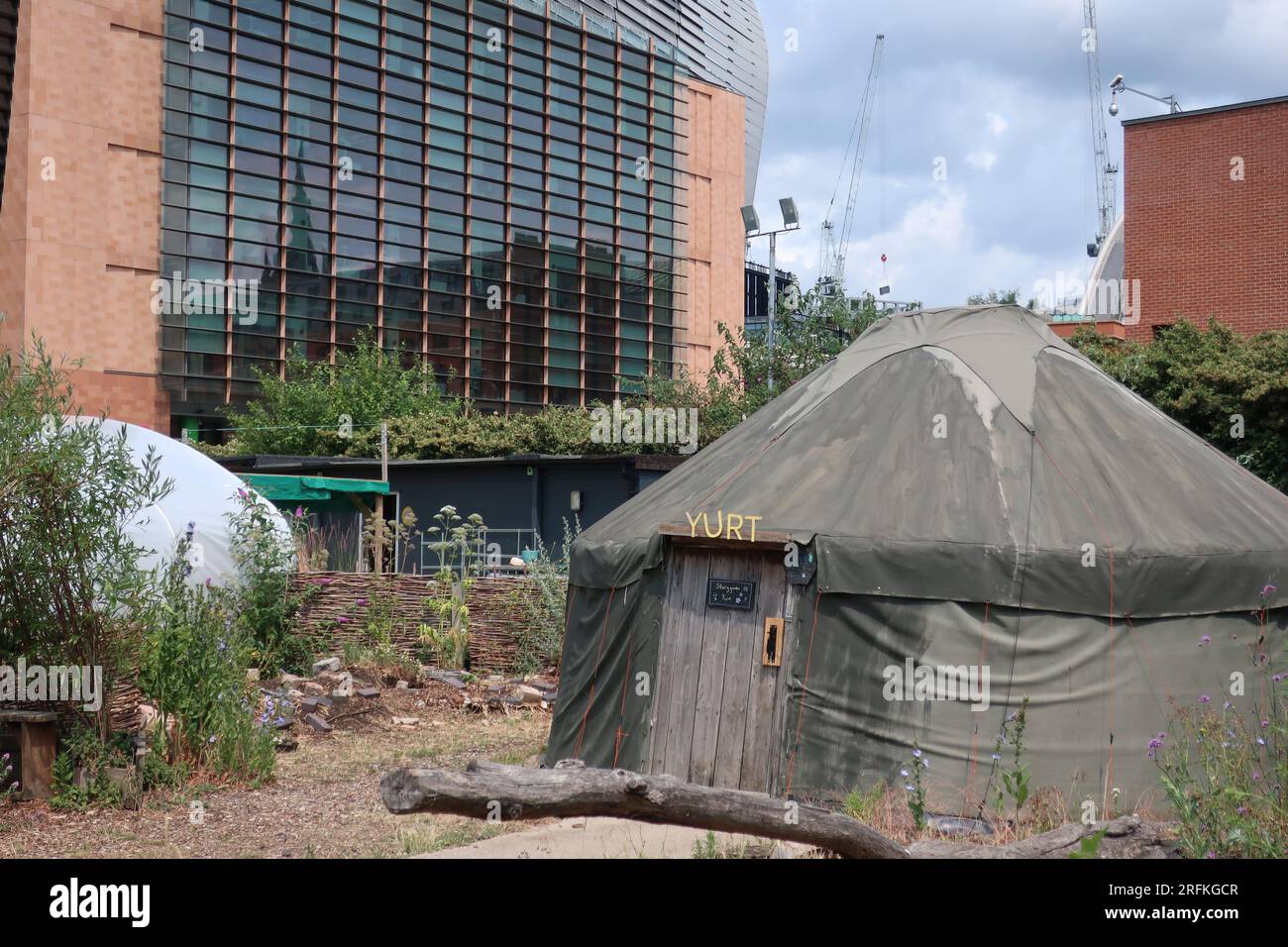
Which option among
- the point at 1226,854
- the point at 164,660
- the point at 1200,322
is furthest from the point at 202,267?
the point at 1226,854

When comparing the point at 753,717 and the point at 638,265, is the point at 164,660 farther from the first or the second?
the point at 638,265

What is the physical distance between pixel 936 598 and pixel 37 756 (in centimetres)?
662

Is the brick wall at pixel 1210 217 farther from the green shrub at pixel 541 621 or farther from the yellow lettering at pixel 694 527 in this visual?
the yellow lettering at pixel 694 527

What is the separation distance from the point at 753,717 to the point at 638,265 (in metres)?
41.6

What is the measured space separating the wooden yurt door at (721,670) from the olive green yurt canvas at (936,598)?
17mm

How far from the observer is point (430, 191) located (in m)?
43.3

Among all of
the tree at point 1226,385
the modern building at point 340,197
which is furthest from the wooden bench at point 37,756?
the modern building at point 340,197

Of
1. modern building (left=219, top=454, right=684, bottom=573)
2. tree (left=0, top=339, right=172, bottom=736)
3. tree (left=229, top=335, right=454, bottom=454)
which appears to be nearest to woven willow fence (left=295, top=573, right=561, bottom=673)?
modern building (left=219, top=454, right=684, bottom=573)

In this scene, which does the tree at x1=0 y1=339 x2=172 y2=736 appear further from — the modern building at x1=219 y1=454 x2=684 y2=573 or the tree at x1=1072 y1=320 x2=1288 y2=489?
the tree at x1=1072 y1=320 x2=1288 y2=489

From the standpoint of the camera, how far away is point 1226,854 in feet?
18.2

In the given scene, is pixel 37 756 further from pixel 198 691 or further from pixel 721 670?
pixel 721 670

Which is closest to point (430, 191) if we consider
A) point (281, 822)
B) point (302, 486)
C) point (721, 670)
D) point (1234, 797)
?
point (302, 486)

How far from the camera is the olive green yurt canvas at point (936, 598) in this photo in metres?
9.02

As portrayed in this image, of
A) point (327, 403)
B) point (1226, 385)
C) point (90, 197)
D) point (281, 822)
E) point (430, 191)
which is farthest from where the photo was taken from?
point (430, 191)
